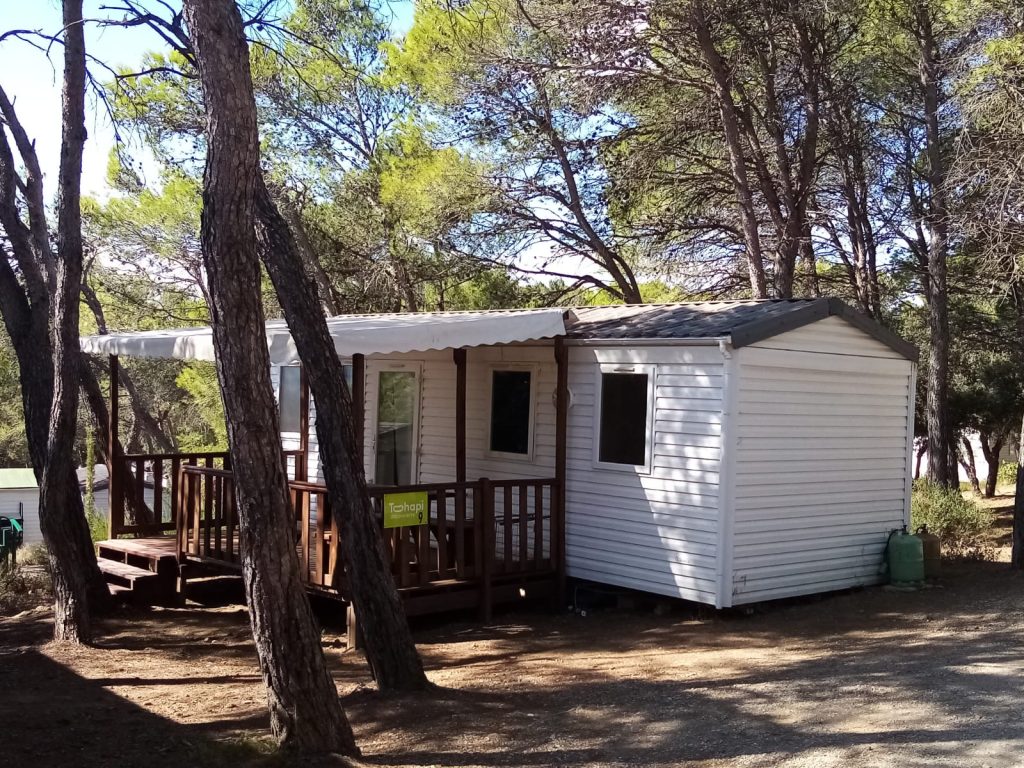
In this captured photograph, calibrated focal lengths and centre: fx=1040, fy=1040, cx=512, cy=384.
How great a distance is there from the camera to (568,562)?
8891 millimetres

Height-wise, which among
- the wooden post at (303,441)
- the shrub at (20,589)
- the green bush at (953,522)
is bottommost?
the shrub at (20,589)

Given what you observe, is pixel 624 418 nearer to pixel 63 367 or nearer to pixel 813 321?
pixel 813 321

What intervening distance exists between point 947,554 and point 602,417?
4.74 metres

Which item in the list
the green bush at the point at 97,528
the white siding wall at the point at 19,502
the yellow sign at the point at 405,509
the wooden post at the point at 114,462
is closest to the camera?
the yellow sign at the point at 405,509

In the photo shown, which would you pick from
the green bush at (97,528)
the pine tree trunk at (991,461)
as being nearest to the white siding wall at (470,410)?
the green bush at (97,528)

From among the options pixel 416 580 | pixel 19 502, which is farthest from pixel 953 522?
pixel 19 502

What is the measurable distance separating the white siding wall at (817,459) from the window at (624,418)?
2.84 ft

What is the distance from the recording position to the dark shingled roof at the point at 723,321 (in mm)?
7848

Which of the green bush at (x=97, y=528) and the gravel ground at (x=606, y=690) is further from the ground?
the green bush at (x=97, y=528)

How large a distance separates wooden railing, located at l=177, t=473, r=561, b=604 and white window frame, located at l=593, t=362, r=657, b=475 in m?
0.51

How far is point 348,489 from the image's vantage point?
5.95 metres

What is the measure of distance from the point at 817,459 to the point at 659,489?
1410mm

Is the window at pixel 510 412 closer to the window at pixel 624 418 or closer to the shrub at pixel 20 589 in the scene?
the window at pixel 624 418

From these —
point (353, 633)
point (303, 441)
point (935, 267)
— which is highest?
point (935, 267)
